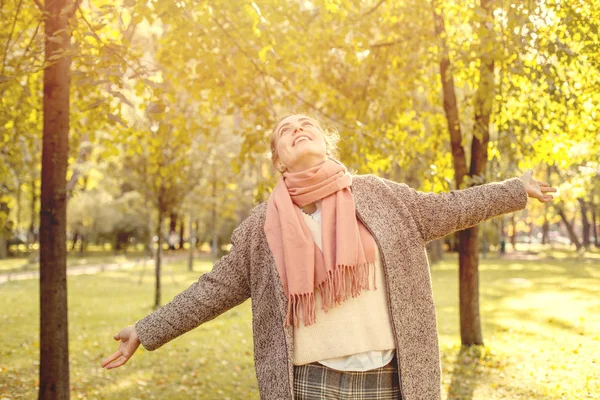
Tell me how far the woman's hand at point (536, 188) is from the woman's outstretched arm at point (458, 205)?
1.4 inches

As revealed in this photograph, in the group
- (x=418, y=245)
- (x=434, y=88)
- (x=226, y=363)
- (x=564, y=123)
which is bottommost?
(x=226, y=363)

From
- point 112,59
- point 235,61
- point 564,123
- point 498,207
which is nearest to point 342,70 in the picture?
point 235,61

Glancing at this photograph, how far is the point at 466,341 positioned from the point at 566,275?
15.6 metres

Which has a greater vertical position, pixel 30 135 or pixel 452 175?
pixel 30 135

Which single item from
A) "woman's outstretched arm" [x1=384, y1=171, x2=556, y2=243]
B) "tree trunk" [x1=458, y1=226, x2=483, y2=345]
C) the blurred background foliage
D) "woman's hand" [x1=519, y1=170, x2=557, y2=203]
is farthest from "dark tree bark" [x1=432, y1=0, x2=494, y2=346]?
"woman's outstretched arm" [x1=384, y1=171, x2=556, y2=243]

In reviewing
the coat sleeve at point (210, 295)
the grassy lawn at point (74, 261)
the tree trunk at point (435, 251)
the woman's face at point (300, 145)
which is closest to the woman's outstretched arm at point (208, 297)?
the coat sleeve at point (210, 295)

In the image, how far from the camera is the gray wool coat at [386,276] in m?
2.42

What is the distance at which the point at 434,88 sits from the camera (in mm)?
8758

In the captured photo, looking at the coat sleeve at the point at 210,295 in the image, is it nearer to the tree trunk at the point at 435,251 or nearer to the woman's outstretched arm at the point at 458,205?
the woman's outstretched arm at the point at 458,205

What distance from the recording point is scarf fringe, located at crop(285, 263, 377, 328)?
2.29 m

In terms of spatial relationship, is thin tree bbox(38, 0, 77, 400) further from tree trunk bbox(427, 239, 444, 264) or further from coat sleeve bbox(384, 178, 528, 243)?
tree trunk bbox(427, 239, 444, 264)

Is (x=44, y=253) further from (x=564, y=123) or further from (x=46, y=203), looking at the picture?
(x=564, y=123)

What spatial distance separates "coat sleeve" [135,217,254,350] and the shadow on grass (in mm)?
4311

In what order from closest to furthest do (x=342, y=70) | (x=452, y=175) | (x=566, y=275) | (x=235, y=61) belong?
(x=235, y=61)
(x=342, y=70)
(x=452, y=175)
(x=566, y=275)
